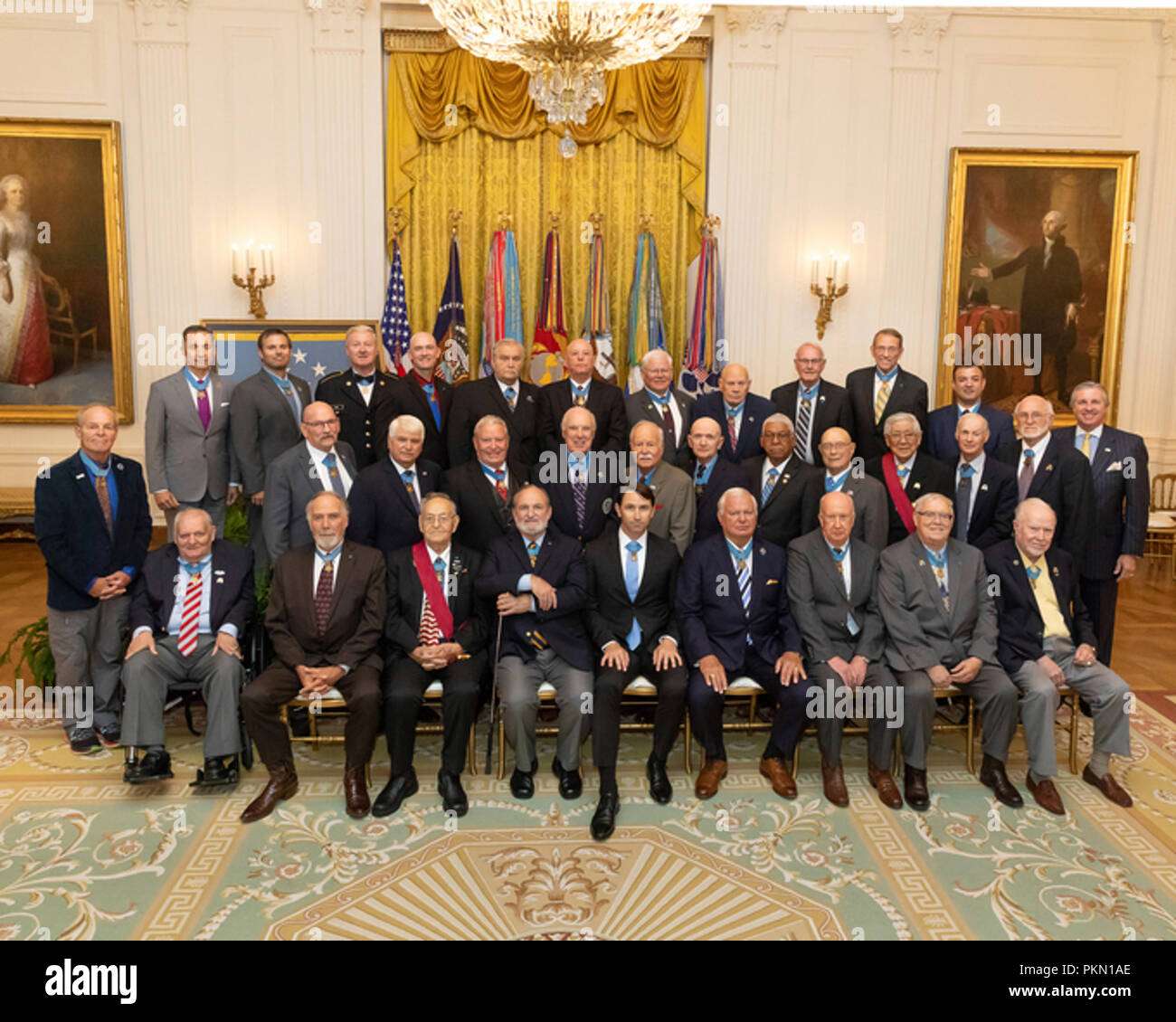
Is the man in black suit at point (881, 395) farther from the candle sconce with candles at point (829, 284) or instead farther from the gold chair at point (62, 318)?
the gold chair at point (62, 318)

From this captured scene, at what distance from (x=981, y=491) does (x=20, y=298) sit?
8625 millimetres

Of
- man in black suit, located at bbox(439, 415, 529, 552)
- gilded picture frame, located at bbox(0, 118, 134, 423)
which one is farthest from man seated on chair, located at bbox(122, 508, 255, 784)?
gilded picture frame, located at bbox(0, 118, 134, 423)

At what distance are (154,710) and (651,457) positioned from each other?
2863 millimetres

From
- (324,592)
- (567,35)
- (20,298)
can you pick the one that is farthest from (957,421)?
(20,298)

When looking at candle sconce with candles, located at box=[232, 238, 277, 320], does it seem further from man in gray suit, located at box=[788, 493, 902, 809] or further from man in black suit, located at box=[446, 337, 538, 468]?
man in gray suit, located at box=[788, 493, 902, 809]

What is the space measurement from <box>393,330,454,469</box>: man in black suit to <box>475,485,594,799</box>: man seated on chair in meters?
1.26

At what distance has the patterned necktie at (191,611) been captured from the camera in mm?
4891

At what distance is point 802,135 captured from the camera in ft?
30.7

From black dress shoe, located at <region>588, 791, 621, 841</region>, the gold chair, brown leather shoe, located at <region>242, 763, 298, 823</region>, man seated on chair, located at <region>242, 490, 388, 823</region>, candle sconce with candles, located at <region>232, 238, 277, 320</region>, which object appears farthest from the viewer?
the gold chair

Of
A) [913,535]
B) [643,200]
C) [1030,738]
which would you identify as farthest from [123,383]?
[1030,738]

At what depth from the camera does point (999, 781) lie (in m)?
4.88

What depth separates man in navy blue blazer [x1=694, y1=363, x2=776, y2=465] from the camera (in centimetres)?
619

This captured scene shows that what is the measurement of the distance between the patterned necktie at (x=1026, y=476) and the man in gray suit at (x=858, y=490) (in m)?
0.81

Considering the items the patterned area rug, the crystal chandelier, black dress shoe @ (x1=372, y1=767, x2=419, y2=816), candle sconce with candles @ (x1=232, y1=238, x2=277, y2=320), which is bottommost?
the patterned area rug
